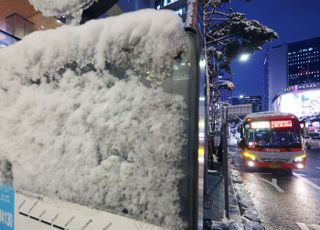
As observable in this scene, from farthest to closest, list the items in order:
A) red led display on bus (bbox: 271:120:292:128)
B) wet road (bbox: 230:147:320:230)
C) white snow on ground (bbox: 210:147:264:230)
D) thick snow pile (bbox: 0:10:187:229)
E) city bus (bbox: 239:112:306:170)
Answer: red led display on bus (bbox: 271:120:292:128), city bus (bbox: 239:112:306:170), wet road (bbox: 230:147:320:230), white snow on ground (bbox: 210:147:264:230), thick snow pile (bbox: 0:10:187:229)

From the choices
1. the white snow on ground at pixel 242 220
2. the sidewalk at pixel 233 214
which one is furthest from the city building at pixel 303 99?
the white snow on ground at pixel 242 220

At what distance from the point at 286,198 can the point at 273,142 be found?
18.8 feet

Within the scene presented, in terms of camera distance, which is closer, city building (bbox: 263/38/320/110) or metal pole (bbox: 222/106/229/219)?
metal pole (bbox: 222/106/229/219)

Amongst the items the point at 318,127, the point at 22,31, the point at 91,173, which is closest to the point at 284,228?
the point at 91,173

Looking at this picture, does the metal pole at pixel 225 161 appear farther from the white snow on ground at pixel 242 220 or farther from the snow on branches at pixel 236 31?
the snow on branches at pixel 236 31

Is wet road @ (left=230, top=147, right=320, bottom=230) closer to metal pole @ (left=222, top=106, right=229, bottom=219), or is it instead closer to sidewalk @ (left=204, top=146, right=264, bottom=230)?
sidewalk @ (left=204, top=146, right=264, bottom=230)

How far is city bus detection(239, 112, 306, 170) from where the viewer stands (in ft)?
43.9

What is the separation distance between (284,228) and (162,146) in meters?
6.06

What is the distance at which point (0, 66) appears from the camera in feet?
6.29

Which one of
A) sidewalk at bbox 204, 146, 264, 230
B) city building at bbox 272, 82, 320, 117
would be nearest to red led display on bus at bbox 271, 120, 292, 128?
sidewalk at bbox 204, 146, 264, 230

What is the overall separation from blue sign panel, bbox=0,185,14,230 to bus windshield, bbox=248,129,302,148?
13818 millimetres

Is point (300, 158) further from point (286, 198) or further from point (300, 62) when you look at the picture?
point (300, 62)

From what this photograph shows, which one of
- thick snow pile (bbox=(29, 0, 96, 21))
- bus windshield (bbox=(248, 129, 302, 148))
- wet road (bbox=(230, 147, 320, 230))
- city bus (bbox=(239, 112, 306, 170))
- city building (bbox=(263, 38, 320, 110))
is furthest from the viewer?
city building (bbox=(263, 38, 320, 110))

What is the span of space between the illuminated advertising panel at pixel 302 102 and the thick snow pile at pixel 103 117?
2623 inches
